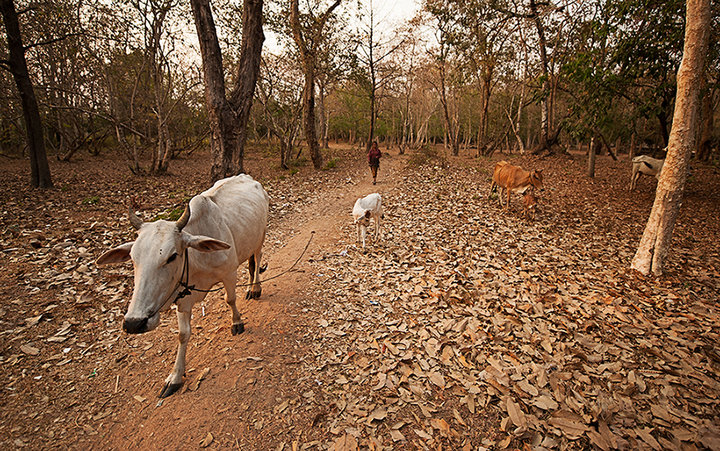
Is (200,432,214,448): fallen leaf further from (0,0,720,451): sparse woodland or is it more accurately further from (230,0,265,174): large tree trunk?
(230,0,265,174): large tree trunk

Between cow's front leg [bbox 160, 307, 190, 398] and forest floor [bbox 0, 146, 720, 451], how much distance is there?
149 millimetres

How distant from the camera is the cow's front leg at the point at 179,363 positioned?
11.6ft

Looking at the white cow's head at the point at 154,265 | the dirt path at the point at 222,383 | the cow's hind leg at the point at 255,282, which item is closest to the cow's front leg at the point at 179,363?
the dirt path at the point at 222,383

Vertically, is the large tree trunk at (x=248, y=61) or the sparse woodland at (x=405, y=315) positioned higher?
the large tree trunk at (x=248, y=61)

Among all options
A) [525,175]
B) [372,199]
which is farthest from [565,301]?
[525,175]

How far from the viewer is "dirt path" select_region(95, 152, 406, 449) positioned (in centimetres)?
309

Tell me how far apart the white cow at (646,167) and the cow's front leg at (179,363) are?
16.7 meters

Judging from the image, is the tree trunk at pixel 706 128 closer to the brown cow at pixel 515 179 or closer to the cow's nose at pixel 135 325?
the brown cow at pixel 515 179

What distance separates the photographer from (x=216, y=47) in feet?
30.7

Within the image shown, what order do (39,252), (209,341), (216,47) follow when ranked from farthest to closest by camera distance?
(216,47), (39,252), (209,341)

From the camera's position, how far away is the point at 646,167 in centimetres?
1186

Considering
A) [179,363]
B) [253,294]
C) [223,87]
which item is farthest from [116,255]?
[223,87]

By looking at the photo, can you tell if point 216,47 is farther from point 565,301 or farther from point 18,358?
point 565,301

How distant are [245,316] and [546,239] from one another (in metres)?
7.98
